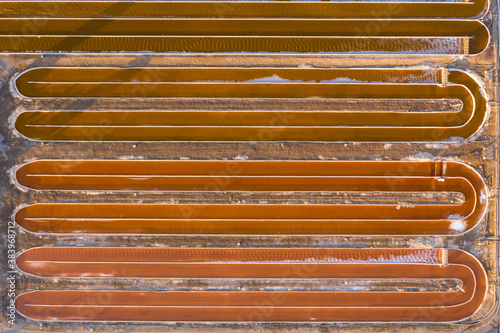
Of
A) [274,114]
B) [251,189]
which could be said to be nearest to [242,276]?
[251,189]

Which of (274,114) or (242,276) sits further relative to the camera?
(242,276)

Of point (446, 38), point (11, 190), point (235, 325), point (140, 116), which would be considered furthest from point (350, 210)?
point (11, 190)

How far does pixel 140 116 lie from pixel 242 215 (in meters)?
5.04

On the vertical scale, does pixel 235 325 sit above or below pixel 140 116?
below

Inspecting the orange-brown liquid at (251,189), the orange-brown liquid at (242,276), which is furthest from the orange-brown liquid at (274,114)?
the orange-brown liquid at (242,276)

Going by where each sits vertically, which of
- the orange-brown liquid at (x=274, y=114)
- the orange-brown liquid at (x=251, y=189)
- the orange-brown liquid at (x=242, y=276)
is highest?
the orange-brown liquid at (x=274, y=114)

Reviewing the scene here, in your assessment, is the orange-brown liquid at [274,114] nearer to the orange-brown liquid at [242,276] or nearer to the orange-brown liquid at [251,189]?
the orange-brown liquid at [251,189]

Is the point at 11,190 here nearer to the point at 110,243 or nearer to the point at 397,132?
the point at 110,243

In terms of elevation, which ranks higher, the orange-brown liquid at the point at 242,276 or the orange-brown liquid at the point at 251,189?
the orange-brown liquid at the point at 251,189

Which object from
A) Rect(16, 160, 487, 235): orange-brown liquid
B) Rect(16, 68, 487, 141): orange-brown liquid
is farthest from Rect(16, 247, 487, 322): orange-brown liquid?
Rect(16, 68, 487, 141): orange-brown liquid

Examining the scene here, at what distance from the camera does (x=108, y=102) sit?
8125 millimetres

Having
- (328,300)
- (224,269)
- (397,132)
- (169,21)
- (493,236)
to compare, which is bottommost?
(328,300)

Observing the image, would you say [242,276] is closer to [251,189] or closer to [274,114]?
[251,189]

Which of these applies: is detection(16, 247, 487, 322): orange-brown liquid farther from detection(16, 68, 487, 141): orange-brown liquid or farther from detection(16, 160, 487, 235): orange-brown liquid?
detection(16, 68, 487, 141): orange-brown liquid
